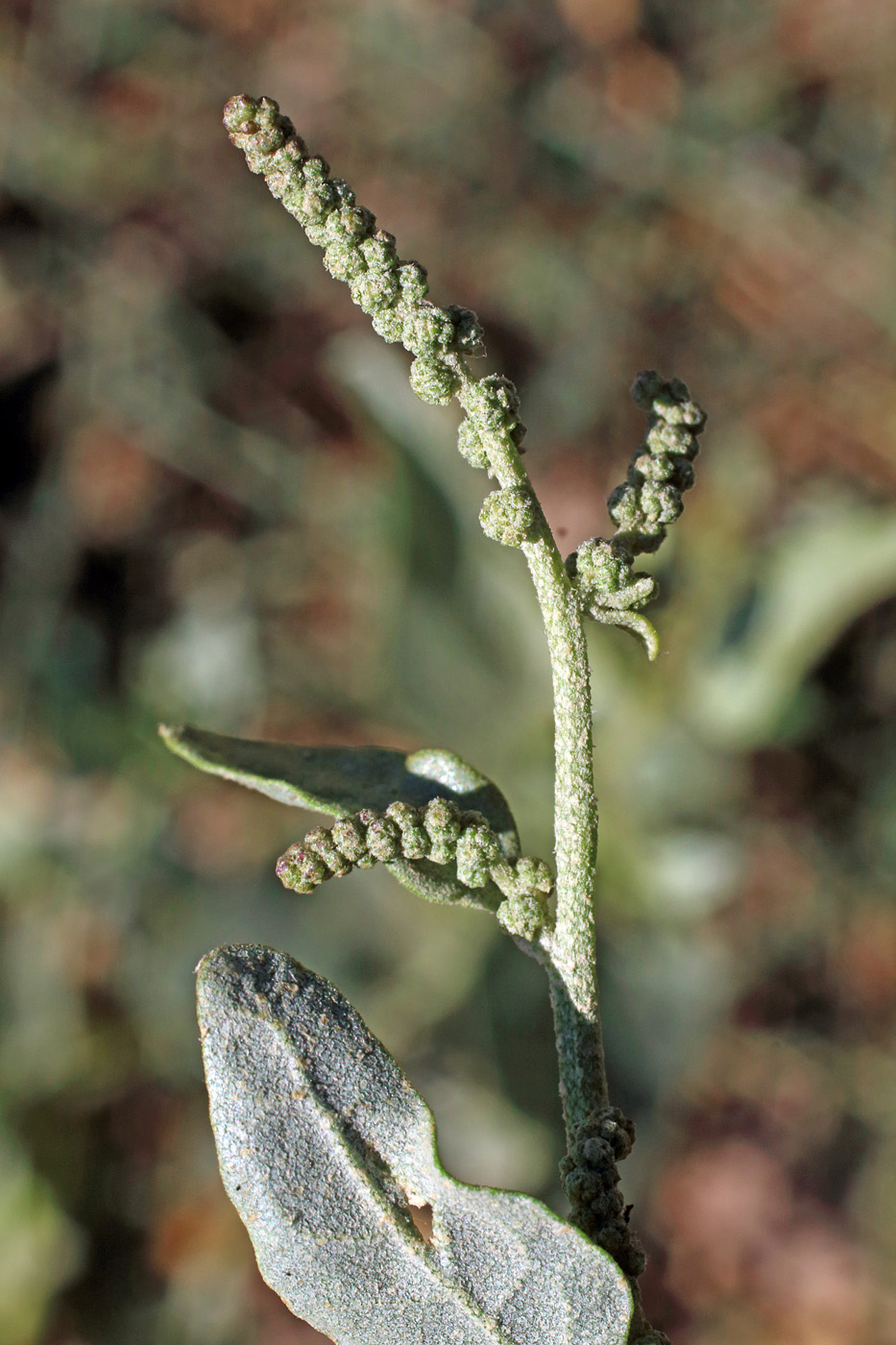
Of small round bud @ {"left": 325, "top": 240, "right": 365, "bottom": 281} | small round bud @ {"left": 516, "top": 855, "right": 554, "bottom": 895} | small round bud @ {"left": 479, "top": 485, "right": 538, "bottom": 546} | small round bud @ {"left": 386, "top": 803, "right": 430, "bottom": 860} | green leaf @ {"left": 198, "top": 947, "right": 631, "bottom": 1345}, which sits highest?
small round bud @ {"left": 325, "top": 240, "right": 365, "bottom": 281}

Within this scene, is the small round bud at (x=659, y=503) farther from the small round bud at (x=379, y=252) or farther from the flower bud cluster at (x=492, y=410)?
the small round bud at (x=379, y=252)

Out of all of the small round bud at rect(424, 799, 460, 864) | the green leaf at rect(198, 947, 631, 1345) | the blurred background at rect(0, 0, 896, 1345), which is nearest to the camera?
the green leaf at rect(198, 947, 631, 1345)

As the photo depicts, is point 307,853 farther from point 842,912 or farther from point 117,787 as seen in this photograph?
point 842,912

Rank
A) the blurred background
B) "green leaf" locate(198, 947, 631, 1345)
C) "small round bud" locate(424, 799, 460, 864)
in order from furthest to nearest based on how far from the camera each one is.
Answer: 1. the blurred background
2. "small round bud" locate(424, 799, 460, 864)
3. "green leaf" locate(198, 947, 631, 1345)

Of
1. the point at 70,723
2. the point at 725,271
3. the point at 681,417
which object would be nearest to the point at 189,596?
the point at 70,723

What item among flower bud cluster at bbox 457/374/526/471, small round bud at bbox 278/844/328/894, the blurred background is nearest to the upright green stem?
flower bud cluster at bbox 457/374/526/471

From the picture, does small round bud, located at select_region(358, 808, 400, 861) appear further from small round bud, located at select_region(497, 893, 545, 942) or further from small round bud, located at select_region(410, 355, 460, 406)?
small round bud, located at select_region(410, 355, 460, 406)

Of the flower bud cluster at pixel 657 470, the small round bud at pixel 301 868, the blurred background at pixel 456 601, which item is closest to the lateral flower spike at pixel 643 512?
the flower bud cluster at pixel 657 470
